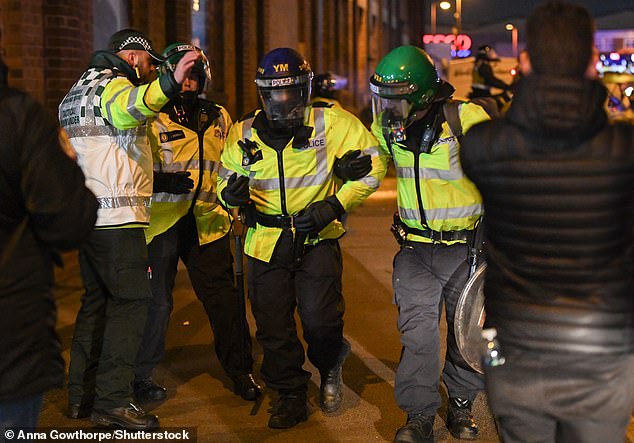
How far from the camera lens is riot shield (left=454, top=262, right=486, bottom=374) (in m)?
4.90

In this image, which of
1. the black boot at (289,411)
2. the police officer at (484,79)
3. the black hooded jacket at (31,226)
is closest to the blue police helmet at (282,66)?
the black boot at (289,411)

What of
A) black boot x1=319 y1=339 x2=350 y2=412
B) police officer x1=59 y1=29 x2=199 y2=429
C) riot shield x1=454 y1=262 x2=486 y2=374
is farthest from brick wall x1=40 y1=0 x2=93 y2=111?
riot shield x1=454 y1=262 x2=486 y2=374

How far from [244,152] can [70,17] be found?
5687 millimetres

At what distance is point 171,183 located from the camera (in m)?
6.02

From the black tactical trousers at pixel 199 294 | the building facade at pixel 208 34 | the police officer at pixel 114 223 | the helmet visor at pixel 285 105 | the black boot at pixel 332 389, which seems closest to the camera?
the police officer at pixel 114 223

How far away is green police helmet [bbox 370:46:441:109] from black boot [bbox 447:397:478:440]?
60.4 inches

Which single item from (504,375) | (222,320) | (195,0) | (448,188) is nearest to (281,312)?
(222,320)

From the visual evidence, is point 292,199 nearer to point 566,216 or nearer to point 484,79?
point 566,216

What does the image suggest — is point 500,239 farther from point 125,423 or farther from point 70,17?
point 70,17

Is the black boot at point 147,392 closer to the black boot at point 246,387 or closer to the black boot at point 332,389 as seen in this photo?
the black boot at point 246,387

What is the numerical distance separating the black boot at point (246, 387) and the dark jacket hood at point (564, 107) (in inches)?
131

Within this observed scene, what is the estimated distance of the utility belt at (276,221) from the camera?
5.63 m

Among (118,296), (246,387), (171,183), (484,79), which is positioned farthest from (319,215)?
(484,79)

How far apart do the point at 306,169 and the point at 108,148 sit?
1026mm
